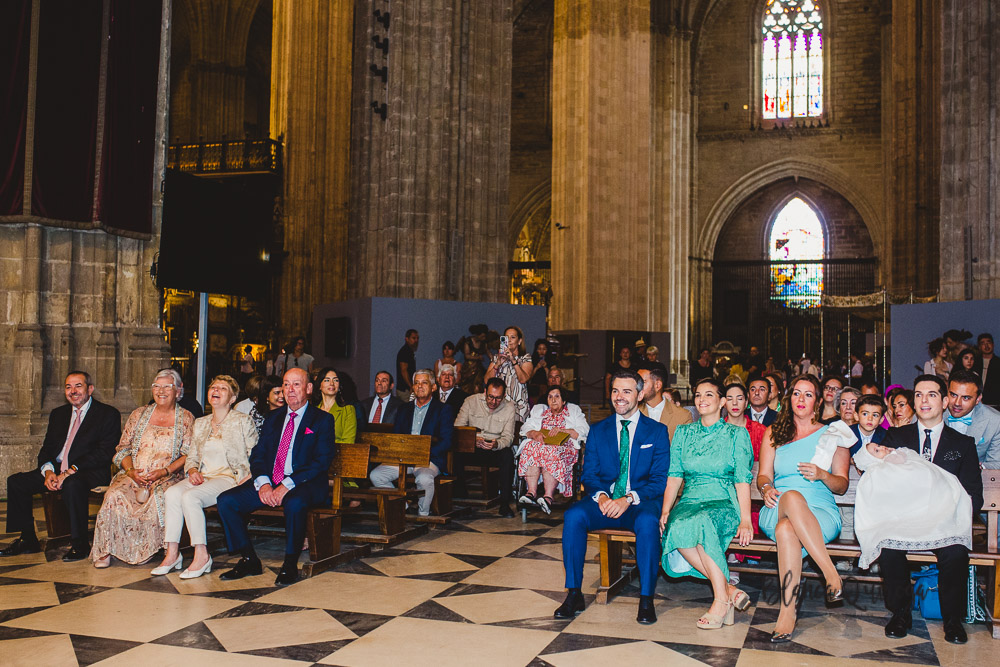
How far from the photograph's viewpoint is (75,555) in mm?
6531

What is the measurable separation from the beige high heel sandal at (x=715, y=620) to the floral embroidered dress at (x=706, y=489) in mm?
198

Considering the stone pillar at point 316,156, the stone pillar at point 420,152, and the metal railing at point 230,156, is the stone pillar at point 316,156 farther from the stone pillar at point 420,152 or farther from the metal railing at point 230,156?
the stone pillar at point 420,152

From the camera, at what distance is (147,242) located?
9.97 meters

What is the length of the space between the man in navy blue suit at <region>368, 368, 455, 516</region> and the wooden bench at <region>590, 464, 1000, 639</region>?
7.76 feet

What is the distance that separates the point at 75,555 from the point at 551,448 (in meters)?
3.89

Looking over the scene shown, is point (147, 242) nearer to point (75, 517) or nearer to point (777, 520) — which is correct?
point (75, 517)

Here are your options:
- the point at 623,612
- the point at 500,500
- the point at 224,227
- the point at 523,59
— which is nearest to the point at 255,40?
the point at 523,59

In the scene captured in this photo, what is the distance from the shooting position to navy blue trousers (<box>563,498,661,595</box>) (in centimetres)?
514

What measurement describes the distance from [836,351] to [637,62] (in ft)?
51.1

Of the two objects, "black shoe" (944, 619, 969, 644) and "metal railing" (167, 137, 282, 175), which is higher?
"metal railing" (167, 137, 282, 175)

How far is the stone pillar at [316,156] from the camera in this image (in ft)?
59.3

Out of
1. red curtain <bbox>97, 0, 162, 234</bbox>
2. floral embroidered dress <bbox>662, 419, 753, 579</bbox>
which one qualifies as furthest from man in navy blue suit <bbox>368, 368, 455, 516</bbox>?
red curtain <bbox>97, 0, 162, 234</bbox>

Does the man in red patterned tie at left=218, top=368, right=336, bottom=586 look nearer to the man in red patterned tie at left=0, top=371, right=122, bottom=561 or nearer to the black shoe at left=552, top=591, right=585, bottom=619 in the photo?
the man in red patterned tie at left=0, top=371, right=122, bottom=561

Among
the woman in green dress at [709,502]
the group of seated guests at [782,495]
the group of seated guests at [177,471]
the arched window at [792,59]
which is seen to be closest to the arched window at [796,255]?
the arched window at [792,59]
